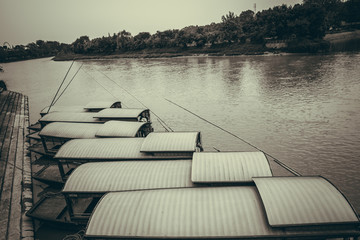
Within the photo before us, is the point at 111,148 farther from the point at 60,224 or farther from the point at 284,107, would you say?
the point at 284,107

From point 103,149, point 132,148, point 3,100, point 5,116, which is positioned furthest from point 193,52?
point 103,149

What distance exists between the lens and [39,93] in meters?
50.9

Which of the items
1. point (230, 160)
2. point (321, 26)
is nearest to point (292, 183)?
point (230, 160)

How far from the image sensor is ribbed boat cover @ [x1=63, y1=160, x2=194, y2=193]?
1050cm

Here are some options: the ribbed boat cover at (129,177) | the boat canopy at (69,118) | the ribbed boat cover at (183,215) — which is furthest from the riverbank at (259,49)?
the ribbed boat cover at (183,215)

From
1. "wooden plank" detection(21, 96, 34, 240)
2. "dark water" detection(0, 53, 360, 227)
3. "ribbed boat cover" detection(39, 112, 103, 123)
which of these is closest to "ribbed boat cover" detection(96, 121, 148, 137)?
"ribbed boat cover" detection(39, 112, 103, 123)

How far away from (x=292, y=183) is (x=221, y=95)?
28.2m

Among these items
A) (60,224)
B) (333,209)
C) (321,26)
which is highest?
(321,26)

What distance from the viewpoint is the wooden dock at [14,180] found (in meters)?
12.2

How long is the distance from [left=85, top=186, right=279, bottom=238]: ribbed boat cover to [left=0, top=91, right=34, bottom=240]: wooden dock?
6873 mm

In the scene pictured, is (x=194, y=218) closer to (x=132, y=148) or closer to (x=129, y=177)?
(x=129, y=177)

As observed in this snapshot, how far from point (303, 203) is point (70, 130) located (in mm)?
16401

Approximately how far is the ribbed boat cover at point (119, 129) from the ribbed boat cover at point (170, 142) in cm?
255

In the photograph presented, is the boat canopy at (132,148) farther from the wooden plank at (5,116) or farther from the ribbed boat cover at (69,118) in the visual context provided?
the wooden plank at (5,116)
